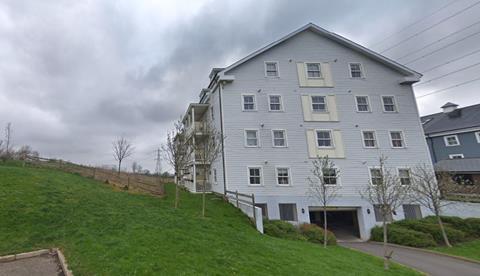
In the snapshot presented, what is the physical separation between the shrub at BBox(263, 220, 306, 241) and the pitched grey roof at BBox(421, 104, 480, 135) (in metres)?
29.6

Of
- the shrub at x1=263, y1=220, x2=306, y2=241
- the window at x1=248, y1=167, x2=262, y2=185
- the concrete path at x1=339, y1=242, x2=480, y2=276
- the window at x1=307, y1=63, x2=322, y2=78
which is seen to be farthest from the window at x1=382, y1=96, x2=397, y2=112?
the shrub at x1=263, y1=220, x2=306, y2=241

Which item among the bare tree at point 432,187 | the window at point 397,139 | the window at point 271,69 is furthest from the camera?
the window at point 271,69

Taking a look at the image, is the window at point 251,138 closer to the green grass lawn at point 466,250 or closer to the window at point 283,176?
the window at point 283,176

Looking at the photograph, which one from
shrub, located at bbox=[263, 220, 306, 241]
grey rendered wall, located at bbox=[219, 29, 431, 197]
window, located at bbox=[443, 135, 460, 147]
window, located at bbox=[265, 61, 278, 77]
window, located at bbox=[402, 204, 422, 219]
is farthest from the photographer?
window, located at bbox=[443, 135, 460, 147]

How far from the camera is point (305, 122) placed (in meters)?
21.4

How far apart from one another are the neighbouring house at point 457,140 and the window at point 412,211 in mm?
9059

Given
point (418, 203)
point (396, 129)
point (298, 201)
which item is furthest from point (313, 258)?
point (396, 129)

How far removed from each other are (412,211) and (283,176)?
10.9 m

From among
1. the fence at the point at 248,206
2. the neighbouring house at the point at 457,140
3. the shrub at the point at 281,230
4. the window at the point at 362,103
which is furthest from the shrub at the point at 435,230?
the neighbouring house at the point at 457,140

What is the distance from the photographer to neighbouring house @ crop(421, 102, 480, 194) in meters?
26.9

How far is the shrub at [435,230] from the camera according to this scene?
15.9m

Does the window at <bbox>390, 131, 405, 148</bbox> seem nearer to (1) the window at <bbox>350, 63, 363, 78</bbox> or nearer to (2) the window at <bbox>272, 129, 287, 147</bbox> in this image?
(1) the window at <bbox>350, 63, 363, 78</bbox>

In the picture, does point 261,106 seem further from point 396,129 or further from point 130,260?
point 130,260

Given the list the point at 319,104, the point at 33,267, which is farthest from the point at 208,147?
the point at 33,267
